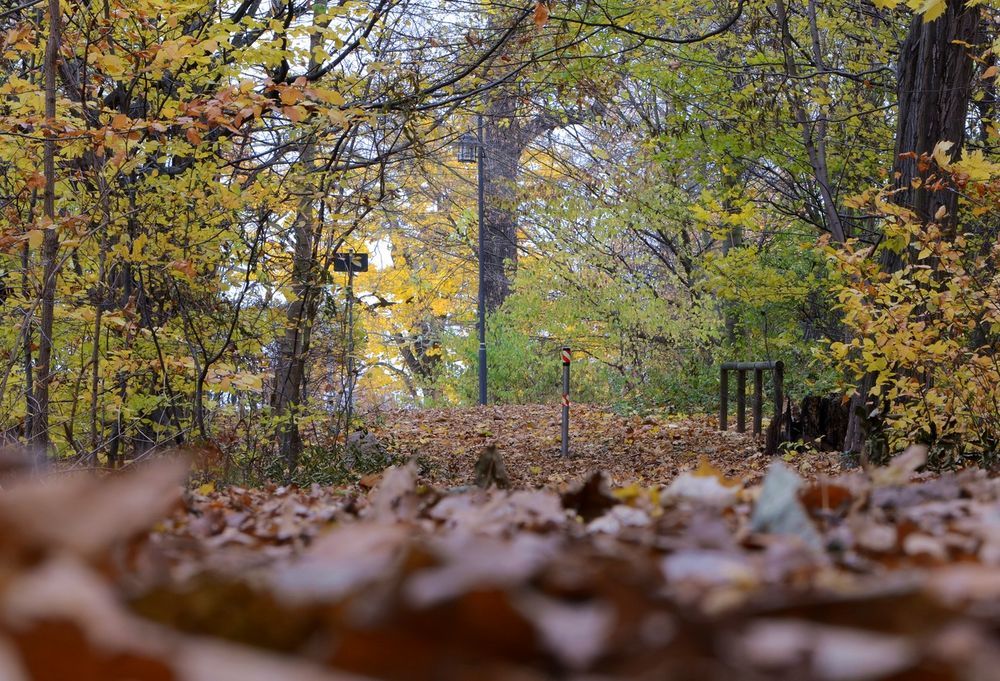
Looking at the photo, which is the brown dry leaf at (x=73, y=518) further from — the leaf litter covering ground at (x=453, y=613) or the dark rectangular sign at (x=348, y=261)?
the dark rectangular sign at (x=348, y=261)

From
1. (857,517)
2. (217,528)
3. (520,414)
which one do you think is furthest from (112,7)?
(520,414)

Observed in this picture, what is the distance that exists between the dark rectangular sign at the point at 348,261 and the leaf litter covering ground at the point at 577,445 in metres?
1.92

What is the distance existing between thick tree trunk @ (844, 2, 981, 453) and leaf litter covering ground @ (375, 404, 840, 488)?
2.06 m

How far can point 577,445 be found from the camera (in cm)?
1177

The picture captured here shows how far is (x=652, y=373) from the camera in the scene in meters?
16.8

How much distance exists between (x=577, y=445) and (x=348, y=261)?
407cm

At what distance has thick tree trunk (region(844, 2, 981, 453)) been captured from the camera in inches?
282

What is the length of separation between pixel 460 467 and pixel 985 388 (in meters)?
5.63

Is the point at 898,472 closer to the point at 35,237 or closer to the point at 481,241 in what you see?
the point at 35,237

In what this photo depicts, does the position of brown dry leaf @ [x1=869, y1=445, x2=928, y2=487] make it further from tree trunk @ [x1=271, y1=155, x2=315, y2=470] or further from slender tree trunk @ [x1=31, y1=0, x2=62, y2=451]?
tree trunk @ [x1=271, y1=155, x2=315, y2=470]


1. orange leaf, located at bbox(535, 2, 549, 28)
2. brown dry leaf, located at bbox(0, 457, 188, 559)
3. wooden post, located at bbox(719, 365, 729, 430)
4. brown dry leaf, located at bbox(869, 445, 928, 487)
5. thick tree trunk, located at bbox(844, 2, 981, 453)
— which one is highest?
orange leaf, located at bbox(535, 2, 549, 28)

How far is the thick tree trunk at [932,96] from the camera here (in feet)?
23.5

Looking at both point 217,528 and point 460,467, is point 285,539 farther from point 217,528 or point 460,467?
point 460,467

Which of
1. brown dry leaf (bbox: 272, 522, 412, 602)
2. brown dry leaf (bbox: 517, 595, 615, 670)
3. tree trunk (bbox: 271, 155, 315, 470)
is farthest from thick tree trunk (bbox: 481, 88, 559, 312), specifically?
brown dry leaf (bbox: 517, 595, 615, 670)
